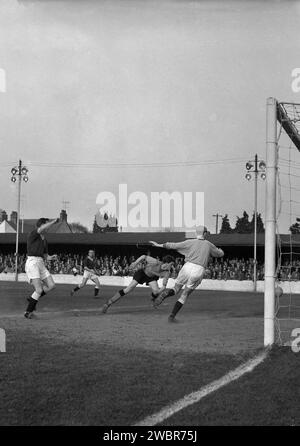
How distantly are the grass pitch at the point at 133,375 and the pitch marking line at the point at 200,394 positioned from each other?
0.07 meters

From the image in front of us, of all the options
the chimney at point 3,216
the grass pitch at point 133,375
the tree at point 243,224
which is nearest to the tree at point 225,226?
the tree at point 243,224

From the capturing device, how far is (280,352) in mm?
8133

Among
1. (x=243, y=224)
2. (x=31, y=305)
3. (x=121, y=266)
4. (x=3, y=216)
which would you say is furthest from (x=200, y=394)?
(x=3, y=216)

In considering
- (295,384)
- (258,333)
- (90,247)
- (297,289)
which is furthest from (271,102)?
(90,247)

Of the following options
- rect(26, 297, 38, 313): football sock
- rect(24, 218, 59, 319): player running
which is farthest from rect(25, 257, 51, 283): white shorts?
rect(26, 297, 38, 313): football sock

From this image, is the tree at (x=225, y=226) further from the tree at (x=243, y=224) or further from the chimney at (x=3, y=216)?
the chimney at (x=3, y=216)

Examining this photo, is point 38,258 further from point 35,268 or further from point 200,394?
point 200,394

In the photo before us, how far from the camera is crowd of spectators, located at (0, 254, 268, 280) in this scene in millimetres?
37812

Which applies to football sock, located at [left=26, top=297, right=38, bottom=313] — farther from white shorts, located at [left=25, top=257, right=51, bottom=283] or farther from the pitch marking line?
the pitch marking line

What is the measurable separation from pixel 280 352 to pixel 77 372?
9.77 ft

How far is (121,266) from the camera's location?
145ft

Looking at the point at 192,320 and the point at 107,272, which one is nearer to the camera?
the point at 192,320

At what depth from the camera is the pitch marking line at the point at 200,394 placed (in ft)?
16.8
